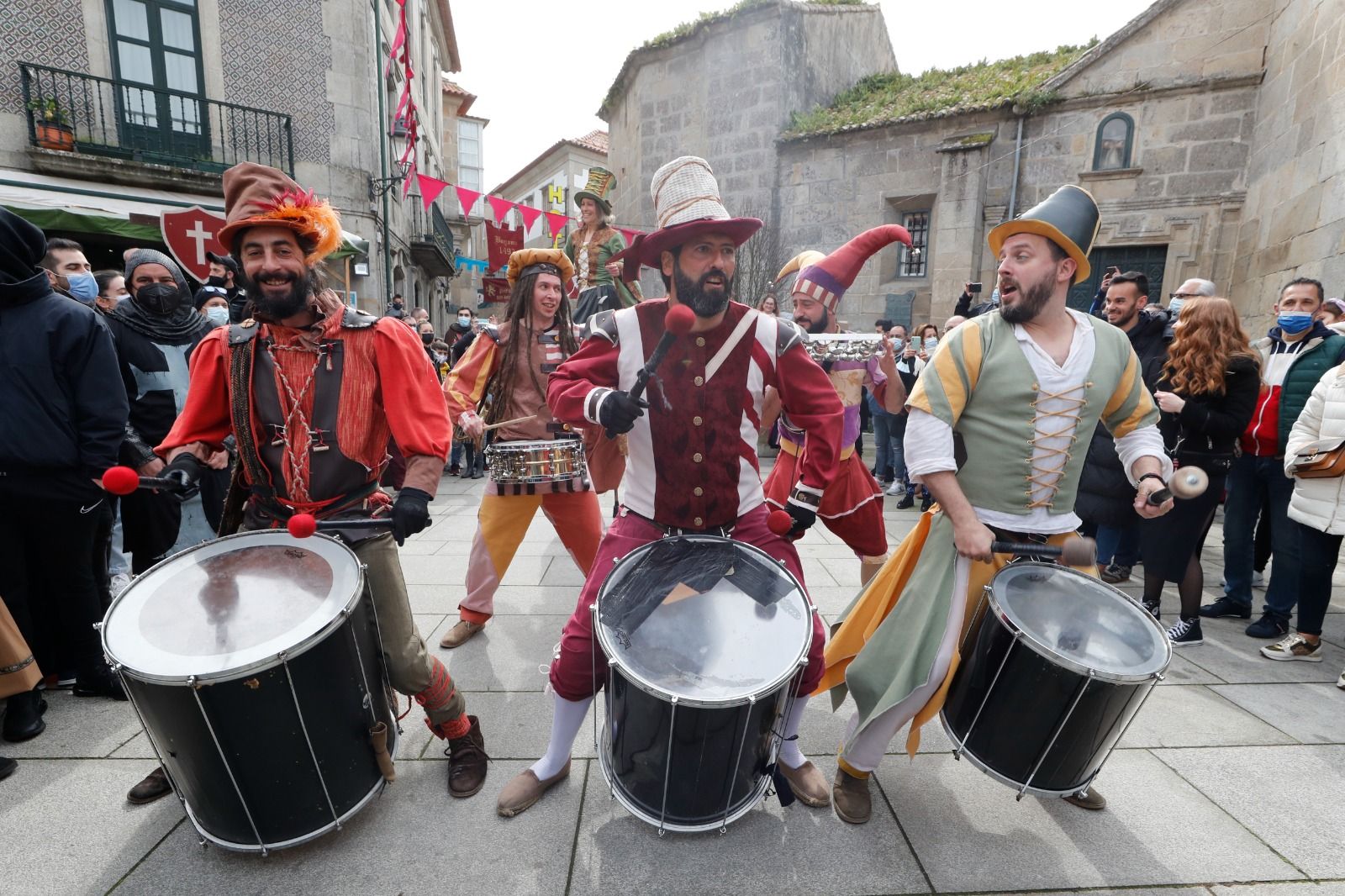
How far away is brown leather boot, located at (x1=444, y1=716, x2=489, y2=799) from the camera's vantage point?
2398 millimetres

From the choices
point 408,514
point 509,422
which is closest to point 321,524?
point 408,514

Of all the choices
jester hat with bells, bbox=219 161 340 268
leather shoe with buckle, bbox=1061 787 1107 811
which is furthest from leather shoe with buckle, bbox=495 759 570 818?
jester hat with bells, bbox=219 161 340 268

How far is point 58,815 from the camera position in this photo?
2.26 m

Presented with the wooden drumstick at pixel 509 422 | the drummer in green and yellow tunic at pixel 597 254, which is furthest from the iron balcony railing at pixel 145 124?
the wooden drumstick at pixel 509 422

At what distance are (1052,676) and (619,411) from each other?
1.49 m

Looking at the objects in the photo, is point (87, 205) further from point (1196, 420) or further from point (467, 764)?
point (1196, 420)

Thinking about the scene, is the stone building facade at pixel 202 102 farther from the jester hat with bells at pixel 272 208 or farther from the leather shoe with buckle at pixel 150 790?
the leather shoe with buckle at pixel 150 790

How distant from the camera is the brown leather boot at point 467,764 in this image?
7.87 feet

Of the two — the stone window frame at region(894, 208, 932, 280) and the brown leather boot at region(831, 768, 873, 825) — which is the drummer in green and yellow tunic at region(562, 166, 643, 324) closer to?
the brown leather boot at region(831, 768, 873, 825)

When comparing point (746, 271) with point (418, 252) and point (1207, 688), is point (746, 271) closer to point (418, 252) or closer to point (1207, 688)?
point (418, 252)

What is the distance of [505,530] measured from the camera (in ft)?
12.3

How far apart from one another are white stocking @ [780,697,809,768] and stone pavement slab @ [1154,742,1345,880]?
148 centimetres

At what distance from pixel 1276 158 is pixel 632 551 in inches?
511

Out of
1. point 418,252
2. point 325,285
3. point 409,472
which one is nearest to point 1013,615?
point 409,472
